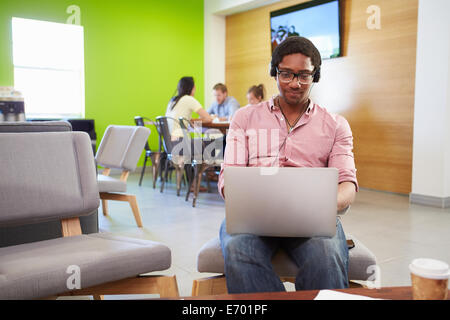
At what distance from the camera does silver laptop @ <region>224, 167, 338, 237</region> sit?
1.10 m

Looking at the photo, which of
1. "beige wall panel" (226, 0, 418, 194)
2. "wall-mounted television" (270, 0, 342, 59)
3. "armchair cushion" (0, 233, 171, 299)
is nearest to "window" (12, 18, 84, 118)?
"wall-mounted television" (270, 0, 342, 59)

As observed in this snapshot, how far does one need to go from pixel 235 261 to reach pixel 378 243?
6.07 ft

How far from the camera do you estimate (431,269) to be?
752mm

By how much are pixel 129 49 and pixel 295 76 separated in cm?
530

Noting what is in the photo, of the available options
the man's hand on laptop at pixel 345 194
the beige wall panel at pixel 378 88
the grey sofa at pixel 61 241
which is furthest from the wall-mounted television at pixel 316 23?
the grey sofa at pixel 61 241

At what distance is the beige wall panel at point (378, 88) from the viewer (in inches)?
178

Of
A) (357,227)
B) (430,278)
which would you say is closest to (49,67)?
(357,227)

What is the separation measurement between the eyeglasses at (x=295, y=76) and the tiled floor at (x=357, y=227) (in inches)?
43.0

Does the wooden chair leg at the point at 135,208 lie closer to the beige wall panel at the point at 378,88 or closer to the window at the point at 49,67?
the beige wall panel at the point at 378,88

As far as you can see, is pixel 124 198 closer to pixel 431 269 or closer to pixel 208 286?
pixel 208 286

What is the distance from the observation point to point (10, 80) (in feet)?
17.7

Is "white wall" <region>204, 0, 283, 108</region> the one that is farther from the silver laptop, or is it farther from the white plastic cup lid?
the white plastic cup lid

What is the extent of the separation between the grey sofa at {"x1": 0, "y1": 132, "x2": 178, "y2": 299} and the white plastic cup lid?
2.83 feet
